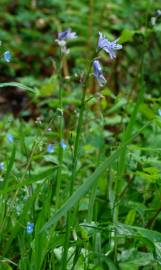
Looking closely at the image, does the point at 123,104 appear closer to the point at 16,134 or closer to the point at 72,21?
the point at 16,134

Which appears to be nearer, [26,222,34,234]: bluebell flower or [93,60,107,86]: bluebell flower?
[93,60,107,86]: bluebell flower

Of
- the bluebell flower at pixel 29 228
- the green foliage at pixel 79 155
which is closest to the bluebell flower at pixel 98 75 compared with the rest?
the green foliage at pixel 79 155

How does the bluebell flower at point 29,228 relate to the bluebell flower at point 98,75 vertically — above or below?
below

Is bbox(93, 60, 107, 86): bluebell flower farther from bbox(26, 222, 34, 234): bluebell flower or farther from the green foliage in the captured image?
bbox(26, 222, 34, 234): bluebell flower

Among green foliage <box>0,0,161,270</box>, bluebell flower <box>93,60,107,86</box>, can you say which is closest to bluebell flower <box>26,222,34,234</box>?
green foliage <box>0,0,161,270</box>

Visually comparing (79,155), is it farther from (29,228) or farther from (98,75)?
(98,75)

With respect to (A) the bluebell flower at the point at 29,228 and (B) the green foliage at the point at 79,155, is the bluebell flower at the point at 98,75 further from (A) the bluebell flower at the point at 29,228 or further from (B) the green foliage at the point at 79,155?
(A) the bluebell flower at the point at 29,228

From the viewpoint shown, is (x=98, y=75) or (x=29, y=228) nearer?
(x=98, y=75)

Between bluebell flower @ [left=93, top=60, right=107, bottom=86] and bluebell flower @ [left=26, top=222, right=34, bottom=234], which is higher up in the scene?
bluebell flower @ [left=93, top=60, right=107, bottom=86]

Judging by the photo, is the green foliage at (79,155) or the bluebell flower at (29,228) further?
the bluebell flower at (29,228)

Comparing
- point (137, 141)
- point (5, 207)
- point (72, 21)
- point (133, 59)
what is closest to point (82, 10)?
point (72, 21)

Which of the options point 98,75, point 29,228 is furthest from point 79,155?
point 98,75
